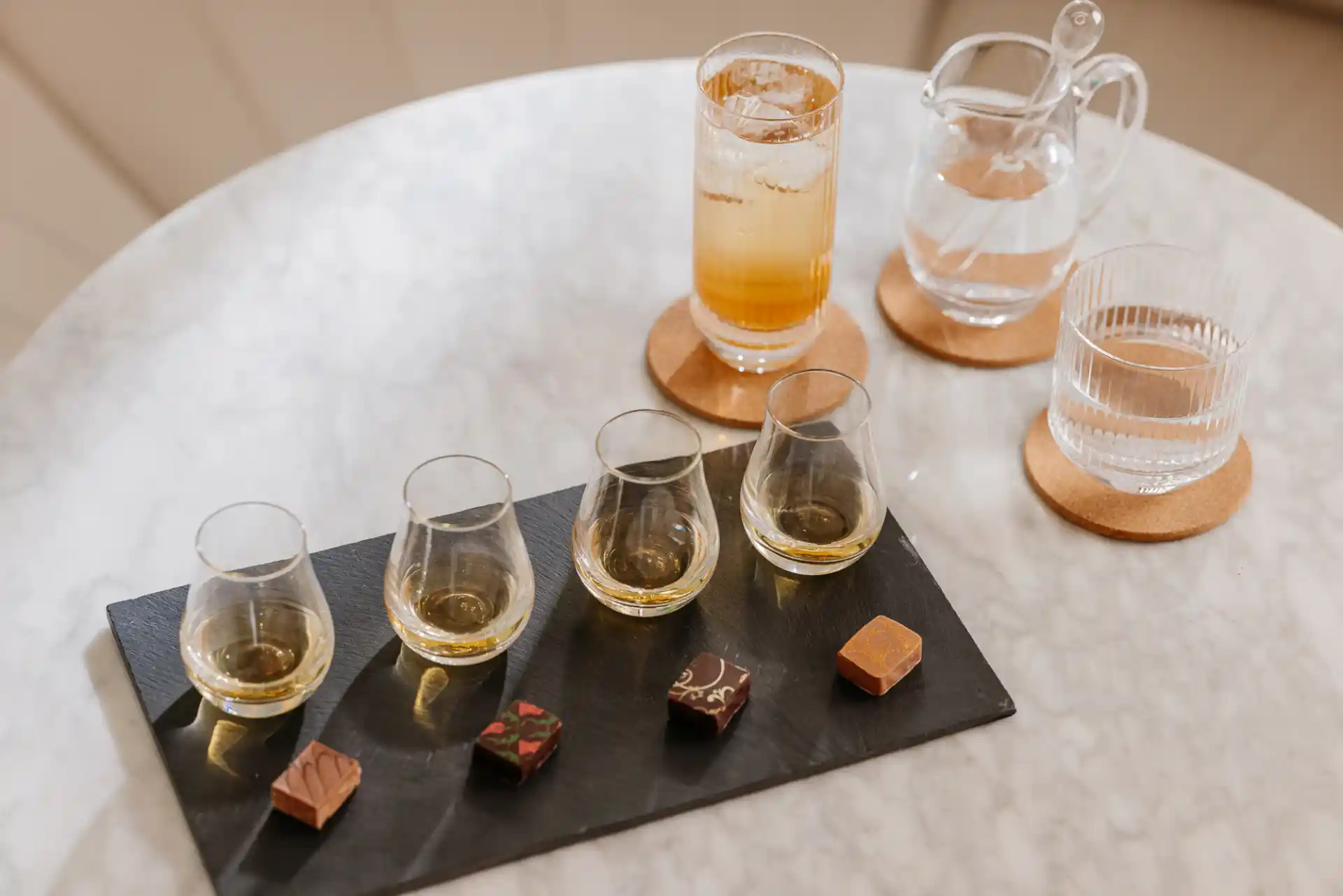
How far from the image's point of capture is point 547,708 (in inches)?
38.1

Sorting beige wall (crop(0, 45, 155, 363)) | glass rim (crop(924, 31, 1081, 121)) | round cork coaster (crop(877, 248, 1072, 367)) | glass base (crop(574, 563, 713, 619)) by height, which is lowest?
beige wall (crop(0, 45, 155, 363))

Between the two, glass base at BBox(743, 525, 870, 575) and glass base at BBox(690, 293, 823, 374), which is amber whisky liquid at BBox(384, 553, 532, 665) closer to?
glass base at BBox(743, 525, 870, 575)

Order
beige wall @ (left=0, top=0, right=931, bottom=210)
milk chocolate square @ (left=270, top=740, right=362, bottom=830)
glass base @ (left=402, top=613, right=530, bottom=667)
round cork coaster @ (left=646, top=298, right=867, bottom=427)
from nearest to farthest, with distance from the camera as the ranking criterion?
1. milk chocolate square @ (left=270, top=740, right=362, bottom=830)
2. glass base @ (left=402, top=613, right=530, bottom=667)
3. round cork coaster @ (left=646, top=298, right=867, bottom=427)
4. beige wall @ (left=0, top=0, right=931, bottom=210)

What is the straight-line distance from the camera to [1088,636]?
105 cm

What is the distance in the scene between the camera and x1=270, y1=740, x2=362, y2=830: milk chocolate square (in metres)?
0.88

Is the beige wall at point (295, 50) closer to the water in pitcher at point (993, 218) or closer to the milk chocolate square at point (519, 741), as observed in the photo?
the water in pitcher at point (993, 218)

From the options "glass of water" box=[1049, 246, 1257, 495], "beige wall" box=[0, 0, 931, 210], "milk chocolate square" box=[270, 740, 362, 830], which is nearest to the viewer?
"milk chocolate square" box=[270, 740, 362, 830]

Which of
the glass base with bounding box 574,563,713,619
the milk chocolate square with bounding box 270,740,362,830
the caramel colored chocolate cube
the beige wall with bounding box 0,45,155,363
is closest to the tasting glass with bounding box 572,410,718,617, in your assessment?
the glass base with bounding box 574,563,713,619

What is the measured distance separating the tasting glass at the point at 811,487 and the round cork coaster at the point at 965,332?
213 millimetres

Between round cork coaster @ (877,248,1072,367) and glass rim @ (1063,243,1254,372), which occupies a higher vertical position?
glass rim @ (1063,243,1254,372)

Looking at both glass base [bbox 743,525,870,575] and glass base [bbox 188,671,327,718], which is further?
glass base [bbox 743,525,870,575]

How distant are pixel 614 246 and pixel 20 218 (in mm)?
1309

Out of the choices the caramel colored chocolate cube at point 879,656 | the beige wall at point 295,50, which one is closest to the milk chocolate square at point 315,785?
the caramel colored chocolate cube at point 879,656

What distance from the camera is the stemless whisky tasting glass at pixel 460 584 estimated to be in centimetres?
96
